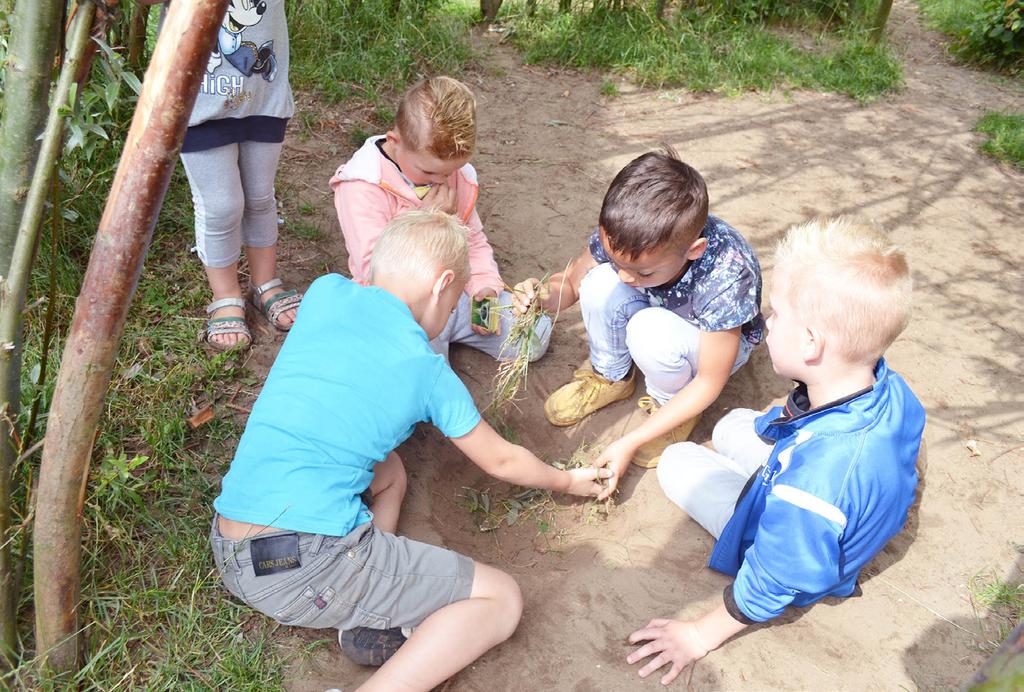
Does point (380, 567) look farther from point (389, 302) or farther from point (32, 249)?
point (32, 249)

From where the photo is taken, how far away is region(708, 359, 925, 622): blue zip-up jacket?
1942 millimetres

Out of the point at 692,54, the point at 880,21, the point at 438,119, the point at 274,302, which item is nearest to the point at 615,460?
the point at 438,119

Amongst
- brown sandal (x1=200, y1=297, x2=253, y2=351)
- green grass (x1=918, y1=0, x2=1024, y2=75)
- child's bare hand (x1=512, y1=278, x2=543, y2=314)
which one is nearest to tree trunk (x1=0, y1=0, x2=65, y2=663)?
brown sandal (x1=200, y1=297, x2=253, y2=351)

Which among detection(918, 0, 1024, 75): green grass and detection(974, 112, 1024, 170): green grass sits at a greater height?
detection(918, 0, 1024, 75): green grass

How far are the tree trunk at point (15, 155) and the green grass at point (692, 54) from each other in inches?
168

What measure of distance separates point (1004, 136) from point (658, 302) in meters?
3.53

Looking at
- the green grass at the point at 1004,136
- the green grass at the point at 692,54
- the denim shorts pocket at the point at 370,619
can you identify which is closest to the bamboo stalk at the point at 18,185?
the denim shorts pocket at the point at 370,619

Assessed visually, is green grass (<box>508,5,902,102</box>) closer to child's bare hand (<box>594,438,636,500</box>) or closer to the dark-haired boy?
the dark-haired boy

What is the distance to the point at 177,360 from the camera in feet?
9.13

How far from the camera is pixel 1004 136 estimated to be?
500 centimetres

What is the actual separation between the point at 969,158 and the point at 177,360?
4.65 meters

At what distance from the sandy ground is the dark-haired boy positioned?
17cm

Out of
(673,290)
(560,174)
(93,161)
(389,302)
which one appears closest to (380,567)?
(389,302)

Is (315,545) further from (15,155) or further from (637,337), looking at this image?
(637,337)
